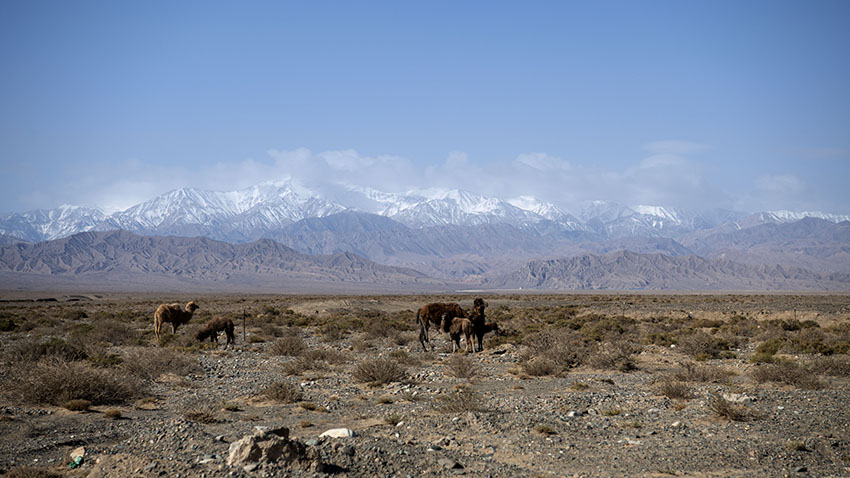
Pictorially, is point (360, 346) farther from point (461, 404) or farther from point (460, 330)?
point (461, 404)

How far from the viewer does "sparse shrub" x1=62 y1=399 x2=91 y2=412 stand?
13.1 metres

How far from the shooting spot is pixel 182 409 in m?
13.0

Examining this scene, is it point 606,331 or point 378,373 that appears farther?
point 606,331

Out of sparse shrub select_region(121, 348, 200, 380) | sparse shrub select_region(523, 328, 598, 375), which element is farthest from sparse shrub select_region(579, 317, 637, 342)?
sparse shrub select_region(121, 348, 200, 380)

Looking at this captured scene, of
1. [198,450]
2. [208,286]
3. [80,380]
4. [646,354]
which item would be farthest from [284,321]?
[208,286]

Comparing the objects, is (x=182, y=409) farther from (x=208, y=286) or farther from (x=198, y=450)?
(x=208, y=286)

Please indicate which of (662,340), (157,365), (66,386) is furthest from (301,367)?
(662,340)

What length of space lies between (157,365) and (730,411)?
14497mm

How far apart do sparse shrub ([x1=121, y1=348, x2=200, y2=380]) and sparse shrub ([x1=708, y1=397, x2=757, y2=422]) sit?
13.8 m

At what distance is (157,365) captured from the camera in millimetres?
17891

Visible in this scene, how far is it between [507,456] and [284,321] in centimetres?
3523

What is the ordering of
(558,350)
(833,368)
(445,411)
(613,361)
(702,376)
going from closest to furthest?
(445,411)
(702,376)
(833,368)
(613,361)
(558,350)

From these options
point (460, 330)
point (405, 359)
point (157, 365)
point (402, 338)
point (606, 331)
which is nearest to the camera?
point (157, 365)

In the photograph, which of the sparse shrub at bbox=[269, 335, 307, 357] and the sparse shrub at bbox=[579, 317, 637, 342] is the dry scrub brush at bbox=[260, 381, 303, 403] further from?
the sparse shrub at bbox=[579, 317, 637, 342]
